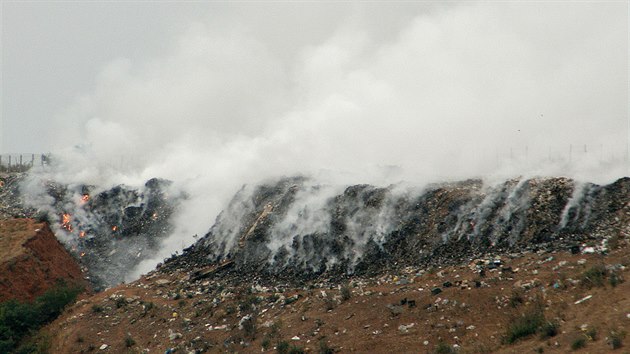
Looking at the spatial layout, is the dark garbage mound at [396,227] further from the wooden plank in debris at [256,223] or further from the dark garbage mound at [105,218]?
the dark garbage mound at [105,218]

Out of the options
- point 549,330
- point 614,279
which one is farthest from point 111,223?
point 614,279

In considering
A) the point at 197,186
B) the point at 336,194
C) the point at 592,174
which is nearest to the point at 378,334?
the point at 336,194

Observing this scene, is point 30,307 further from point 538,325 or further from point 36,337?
point 538,325

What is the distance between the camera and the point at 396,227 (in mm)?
18875

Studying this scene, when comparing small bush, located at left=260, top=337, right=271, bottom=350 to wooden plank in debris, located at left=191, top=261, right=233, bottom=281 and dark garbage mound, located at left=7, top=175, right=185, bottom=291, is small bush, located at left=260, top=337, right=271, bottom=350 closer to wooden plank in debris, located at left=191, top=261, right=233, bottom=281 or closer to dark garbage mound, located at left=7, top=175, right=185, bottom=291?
wooden plank in debris, located at left=191, top=261, right=233, bottom=281

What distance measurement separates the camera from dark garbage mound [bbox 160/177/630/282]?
49.9ft

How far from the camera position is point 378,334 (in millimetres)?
11859

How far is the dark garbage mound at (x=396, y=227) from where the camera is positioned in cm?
1521

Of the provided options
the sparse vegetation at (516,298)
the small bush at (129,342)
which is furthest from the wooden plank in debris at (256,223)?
the sparse vegetation at (516,298)

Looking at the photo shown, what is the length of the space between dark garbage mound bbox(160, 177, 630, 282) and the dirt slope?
21.0ft

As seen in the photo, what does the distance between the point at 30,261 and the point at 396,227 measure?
1899cm

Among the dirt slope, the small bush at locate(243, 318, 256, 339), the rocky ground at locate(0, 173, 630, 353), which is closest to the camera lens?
the rocky ground at locate(0, 173, 630, 353)

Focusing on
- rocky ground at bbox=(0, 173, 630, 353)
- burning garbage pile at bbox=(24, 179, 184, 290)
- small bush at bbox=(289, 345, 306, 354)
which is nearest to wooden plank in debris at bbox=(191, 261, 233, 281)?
rocky ground at bbox=(0, 173, 630, 353)

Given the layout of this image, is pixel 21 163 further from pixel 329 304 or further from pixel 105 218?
pixel 329 304
